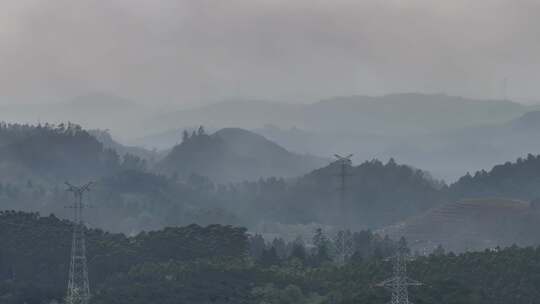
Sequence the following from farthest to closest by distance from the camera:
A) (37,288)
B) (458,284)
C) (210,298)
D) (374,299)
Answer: (37,288) → (210,298) → (458,284) → (374,299)

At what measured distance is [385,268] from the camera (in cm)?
18575

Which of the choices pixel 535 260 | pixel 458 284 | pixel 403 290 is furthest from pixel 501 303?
pixel 403 290

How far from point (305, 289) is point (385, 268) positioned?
11.6 metres

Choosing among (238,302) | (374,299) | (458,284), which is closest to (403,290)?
(374,299)

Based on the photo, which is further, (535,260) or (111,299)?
(535,260)

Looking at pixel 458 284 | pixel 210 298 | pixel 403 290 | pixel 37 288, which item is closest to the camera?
pixel 403 290

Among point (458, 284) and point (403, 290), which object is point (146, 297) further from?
point (403, 290)

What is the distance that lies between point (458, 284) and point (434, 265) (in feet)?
65.7

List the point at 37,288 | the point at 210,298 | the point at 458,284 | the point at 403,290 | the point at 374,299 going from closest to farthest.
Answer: the point at 403,290 < the point at 374,299 < the point at 458,284 < the point at 210,298 < the point at 37,288

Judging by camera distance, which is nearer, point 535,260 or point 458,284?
point 458,284

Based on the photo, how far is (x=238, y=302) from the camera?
176500 millimetres

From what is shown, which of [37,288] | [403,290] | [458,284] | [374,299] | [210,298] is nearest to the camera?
[403,290]

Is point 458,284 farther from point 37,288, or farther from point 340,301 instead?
point 37,288

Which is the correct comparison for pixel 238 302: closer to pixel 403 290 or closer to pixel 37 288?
pixel 37 288
